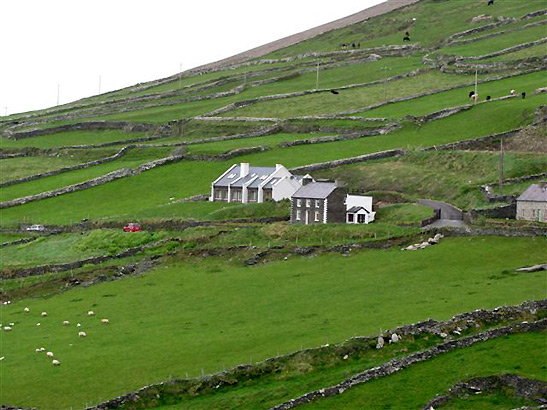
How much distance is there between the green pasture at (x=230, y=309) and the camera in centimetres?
5881

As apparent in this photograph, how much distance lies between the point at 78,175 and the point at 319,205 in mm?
47043

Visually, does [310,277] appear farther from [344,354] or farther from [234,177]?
[234,177]

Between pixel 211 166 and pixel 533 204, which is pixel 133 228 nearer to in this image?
pixel 211 166

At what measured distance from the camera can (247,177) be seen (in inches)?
4336

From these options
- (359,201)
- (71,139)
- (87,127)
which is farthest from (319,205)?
(87,127)

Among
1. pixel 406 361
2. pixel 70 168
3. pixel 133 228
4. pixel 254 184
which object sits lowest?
pixel 406 361

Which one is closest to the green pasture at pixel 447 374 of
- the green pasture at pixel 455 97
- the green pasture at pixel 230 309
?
the green pasture at pixel 230 309

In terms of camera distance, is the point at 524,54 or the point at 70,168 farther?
the point at 524,54

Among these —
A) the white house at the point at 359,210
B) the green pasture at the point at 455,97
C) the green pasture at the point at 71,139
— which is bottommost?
the white house at the point at 359,210

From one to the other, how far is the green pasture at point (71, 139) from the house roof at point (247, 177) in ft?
161

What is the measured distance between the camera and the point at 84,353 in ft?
210

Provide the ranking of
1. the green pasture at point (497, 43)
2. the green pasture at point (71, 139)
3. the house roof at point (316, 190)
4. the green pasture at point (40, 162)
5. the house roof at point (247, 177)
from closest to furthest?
1. the house roof at point (316, 190)
2. the house roof at point (247, 177)
3. the green pasture at point (40, 162)
4. the green pasture at point (71, 139)
5. the green pasture at point (497, 43)

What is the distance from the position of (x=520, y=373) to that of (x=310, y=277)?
1102 inches

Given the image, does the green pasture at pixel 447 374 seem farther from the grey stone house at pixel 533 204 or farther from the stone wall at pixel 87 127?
the stone wall at pixel 87 127
